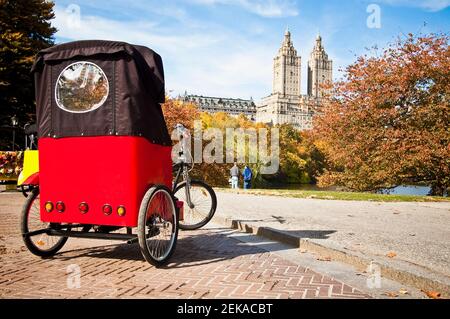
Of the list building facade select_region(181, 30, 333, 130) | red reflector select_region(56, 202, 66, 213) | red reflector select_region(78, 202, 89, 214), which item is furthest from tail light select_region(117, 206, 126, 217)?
building facade select_region(181, 30, 333, 130)

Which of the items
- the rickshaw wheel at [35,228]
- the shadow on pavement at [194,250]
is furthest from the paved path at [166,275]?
the rickshaw wheel at [35,228]

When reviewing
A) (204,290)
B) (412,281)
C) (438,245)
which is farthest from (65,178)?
(438,245)

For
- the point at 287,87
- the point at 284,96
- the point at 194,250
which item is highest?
the point at 287,87

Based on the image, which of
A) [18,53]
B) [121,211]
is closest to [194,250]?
[121,211]

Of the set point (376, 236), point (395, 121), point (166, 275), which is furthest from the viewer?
point (395, 121)

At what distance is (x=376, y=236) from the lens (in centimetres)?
616

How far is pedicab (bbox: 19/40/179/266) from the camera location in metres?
4.39

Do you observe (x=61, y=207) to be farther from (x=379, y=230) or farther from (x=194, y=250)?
(x=379, y=230)

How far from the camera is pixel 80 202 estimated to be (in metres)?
4.49

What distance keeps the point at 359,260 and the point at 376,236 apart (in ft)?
6.19

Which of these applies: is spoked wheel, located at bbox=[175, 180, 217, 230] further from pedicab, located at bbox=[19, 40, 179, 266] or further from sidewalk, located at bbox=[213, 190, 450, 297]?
pedicab, located at bbox=[19, 40, 179, 266]

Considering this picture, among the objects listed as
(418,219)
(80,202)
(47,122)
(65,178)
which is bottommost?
(418,219)

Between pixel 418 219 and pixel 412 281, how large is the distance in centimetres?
521

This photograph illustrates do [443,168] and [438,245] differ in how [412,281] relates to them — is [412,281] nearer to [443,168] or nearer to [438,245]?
[438,245]
